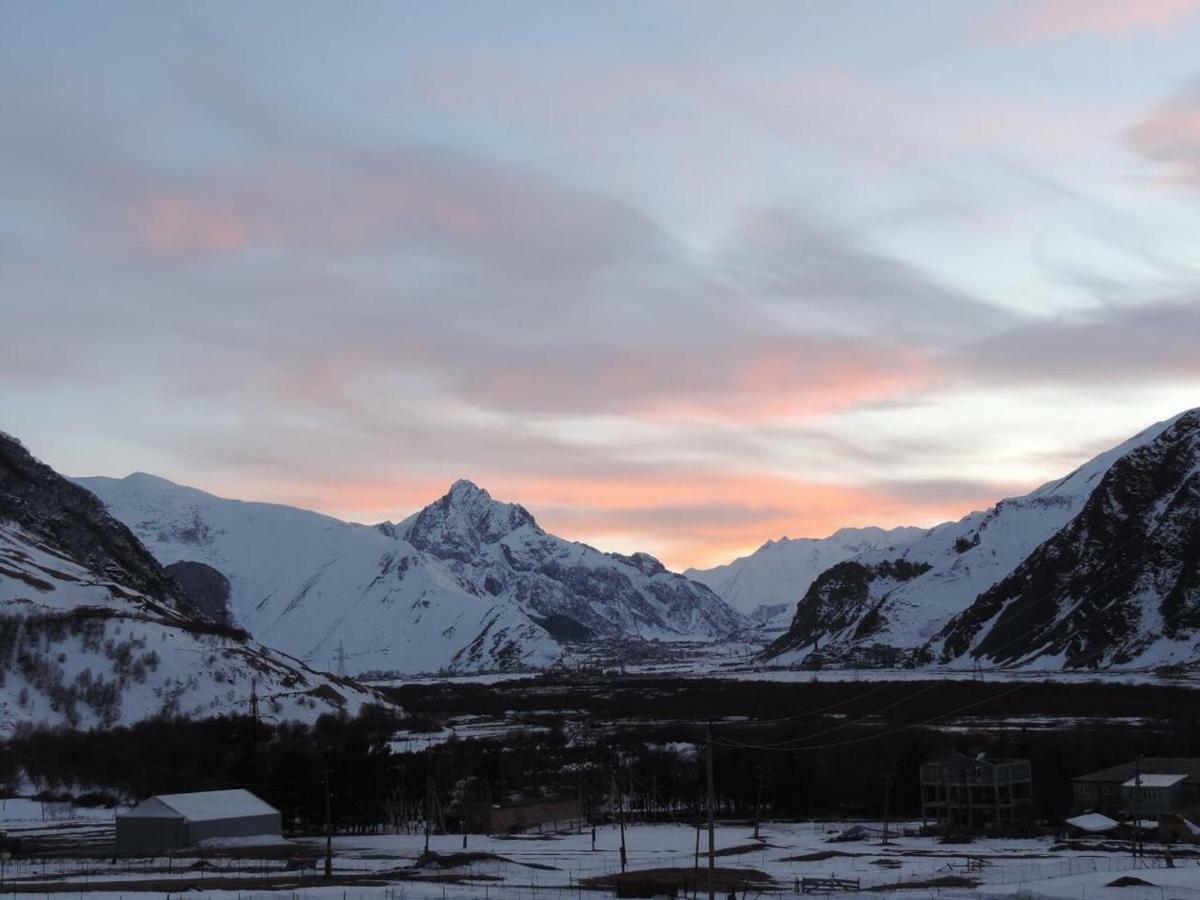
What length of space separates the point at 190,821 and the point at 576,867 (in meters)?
28.6

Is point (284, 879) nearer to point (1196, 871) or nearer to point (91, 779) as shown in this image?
point (1196, 871)

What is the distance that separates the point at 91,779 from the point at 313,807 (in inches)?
1241

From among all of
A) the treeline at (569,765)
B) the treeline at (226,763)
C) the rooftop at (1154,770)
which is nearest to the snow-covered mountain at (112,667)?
the treeline at (226,763)

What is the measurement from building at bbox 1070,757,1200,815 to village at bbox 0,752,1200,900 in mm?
156

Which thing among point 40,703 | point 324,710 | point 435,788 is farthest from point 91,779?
point 324,710

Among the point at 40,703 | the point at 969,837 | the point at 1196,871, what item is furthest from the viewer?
the point at 40,703

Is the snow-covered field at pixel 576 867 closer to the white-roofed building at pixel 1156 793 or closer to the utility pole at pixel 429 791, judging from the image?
the utility pole at pixel 429 791

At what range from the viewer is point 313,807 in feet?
377

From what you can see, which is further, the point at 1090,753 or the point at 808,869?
the point at 1090,753

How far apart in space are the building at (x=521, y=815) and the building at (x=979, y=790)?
26664 mm

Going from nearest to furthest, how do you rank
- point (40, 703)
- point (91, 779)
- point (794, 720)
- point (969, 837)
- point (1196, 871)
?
point (1196, 871)
point (969, 837)
point (91, 779)
point (40, 703)
point (794, 720)

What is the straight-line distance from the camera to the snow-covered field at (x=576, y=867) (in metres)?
70.7

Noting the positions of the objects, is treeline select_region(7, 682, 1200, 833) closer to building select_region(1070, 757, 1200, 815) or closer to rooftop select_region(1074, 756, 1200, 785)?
building select_region(1070, 757, 1200, 815)

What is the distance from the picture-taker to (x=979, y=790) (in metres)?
106
